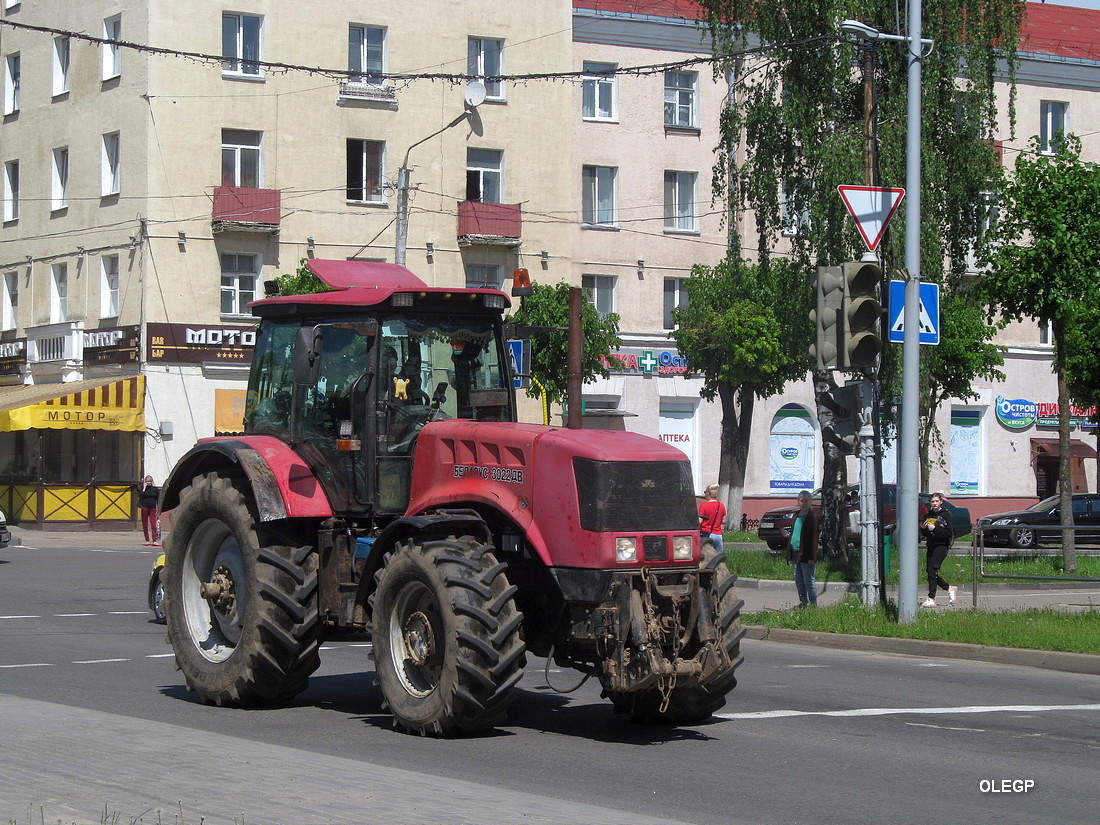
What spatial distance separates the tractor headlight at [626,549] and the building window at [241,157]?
35.5 m

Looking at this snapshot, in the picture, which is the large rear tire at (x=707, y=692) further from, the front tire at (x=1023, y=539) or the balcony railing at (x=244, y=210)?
the balcony railing at (x=244, y=210)

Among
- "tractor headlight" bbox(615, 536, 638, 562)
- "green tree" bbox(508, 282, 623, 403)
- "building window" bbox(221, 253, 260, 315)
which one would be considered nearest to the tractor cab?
"tractor headlight" bbox(615, 536, 638, 562)

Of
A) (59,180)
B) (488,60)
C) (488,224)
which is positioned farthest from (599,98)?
(59,180)

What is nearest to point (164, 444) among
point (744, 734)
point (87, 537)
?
point (87, 537)

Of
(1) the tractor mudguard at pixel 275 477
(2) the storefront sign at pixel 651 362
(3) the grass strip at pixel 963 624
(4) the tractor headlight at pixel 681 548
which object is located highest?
(2) the storefront sign at pixel 651 362

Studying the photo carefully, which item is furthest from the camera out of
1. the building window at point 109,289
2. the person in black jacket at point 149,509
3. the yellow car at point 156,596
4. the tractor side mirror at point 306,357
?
the building window at point 109,289

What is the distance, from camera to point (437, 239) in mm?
46375

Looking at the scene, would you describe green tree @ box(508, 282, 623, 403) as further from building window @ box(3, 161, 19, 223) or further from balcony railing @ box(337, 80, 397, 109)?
building window @ box(3, 161, 19, 223)

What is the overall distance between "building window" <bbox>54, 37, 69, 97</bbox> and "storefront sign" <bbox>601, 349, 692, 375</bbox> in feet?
59.0

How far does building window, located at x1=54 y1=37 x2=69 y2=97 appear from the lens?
46.4 m

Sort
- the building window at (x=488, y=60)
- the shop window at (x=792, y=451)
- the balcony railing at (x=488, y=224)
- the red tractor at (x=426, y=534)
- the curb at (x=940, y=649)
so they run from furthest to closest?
the shop window at (x=792, y=451), the building window at (x=488, y=60), the balcony railing at (x=488, y=224), the curb at (x=940, y=649), the red tractor at (x=426, y=534)

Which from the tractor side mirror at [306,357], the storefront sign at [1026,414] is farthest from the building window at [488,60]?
the tractor side mirror at [306,357]

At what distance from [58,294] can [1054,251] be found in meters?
30.1

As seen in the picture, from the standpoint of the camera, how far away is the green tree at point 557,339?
3941cm
